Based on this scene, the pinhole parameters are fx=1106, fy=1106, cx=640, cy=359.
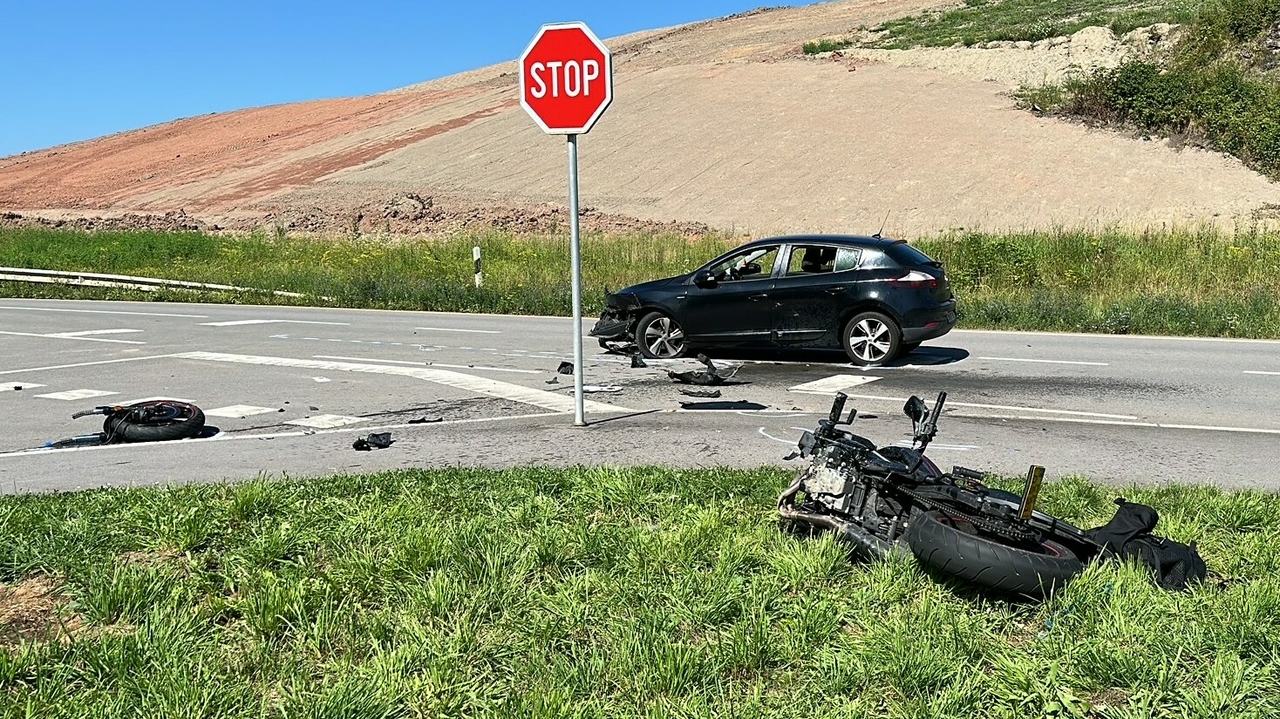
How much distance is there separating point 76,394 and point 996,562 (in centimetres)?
1082

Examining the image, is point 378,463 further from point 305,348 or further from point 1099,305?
point 1099,305

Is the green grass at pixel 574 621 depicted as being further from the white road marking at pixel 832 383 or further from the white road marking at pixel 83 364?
the white road marking at pixel 83 364

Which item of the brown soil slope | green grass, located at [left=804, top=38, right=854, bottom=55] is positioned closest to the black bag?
the brown soil slope

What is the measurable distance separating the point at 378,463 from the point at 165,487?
1.66m

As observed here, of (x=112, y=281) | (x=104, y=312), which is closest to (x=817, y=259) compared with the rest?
(x=104, y=312)

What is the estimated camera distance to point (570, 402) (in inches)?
437

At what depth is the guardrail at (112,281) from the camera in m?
27.2

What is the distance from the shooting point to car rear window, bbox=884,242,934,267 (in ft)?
44.8

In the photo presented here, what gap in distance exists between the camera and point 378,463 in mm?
8117

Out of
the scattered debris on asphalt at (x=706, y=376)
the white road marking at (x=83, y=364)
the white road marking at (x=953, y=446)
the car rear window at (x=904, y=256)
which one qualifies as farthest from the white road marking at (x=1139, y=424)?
the white road marking at (x=83, y=364)

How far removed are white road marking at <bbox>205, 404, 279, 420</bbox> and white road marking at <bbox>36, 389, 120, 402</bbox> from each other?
2.02 meters

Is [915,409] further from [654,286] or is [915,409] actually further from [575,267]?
[654,286]

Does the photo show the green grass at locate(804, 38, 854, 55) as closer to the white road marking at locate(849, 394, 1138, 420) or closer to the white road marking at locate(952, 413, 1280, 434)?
the white road marking at locate(849, 394, 1138, 420)

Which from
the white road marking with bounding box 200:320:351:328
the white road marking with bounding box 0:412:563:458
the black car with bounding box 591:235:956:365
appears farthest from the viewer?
the white road marking with bounding box 200:320:351:328
